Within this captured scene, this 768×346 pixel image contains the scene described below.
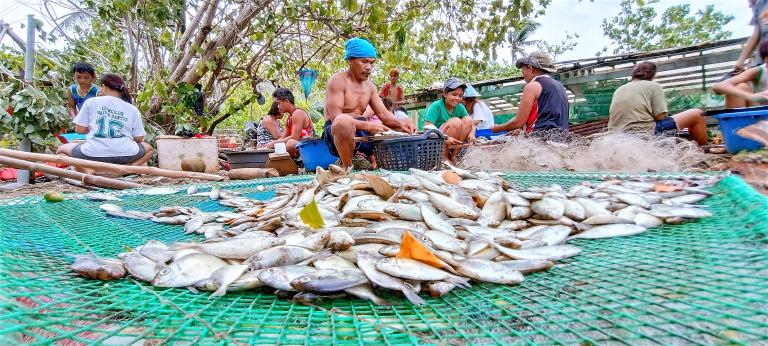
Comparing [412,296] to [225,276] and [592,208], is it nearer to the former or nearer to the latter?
[225,276]

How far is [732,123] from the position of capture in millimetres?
3811

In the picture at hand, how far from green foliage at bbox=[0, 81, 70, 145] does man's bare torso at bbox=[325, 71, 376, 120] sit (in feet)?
10.7

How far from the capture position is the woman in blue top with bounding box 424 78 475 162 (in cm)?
489

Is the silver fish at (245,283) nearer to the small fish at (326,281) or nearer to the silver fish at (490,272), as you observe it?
the small fish at (326,281)

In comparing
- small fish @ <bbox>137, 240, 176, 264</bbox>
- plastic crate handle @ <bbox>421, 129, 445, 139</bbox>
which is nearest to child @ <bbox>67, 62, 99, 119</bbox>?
plastic crate handle @ <bbox>421, 129, 445, 139</bbox>

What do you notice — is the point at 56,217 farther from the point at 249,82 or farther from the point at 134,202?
the point at 249,82

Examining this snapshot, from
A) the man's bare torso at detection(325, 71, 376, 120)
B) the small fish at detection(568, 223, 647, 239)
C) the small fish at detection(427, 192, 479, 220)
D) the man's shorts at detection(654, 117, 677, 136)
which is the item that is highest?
the man's bare torso at detection(325, 71, 376, 120)

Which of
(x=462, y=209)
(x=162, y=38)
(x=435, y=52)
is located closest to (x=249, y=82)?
(x=162, y=38)

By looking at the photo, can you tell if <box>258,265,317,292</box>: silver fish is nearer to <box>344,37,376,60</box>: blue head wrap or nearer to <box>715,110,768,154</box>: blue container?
<box>344,37,376,60</box>: blue head wrap

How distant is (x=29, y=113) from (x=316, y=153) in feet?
10.5

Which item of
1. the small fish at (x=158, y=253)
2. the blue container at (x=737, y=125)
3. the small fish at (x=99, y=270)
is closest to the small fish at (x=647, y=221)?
the small fish at (x=158, y=253)

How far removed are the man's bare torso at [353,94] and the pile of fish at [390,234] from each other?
2114 mm

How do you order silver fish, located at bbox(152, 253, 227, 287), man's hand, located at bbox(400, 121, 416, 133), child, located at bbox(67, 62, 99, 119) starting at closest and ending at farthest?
silver fish, located at bbox(152, 253, 227, 287) < man's hand, located at bbox(400, 121, 416, 133) < child, located at bbox(67, 62, 99, 119)

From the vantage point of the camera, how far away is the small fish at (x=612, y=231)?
1.74 m
